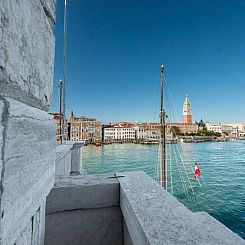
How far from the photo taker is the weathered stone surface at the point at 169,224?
2.40 ft

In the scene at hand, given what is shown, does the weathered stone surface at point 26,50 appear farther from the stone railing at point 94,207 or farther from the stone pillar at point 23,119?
the stone railing at point 94,207

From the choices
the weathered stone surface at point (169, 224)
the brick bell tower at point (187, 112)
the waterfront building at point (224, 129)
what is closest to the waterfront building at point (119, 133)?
the brick bell tower at point (187, 112)

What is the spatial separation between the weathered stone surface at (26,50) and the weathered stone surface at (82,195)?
2.45ft

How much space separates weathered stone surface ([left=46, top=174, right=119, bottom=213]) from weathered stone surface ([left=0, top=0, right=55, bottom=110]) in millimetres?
746

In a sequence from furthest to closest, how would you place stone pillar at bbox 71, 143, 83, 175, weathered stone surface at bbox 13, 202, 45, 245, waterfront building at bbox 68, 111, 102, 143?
waterfront building at bbox 68, 111, 102, 143
stone pillar at bbox 71, 143, 83, 175
weathered stone surface at bbox 13, 202, 45, 245

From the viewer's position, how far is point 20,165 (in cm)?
53

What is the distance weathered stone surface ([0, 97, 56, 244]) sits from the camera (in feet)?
1.45

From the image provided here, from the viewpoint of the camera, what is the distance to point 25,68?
0.59m

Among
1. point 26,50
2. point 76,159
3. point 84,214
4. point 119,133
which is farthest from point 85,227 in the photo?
point 119,133

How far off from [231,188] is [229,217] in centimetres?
687

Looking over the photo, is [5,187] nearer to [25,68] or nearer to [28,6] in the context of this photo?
[25,68]

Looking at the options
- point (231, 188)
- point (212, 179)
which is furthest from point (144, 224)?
point (212, 179)

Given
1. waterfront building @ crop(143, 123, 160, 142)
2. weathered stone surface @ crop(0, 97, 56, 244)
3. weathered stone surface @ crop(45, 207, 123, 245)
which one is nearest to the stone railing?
weathered stone surface @ crop(45, 207, 123, 245)

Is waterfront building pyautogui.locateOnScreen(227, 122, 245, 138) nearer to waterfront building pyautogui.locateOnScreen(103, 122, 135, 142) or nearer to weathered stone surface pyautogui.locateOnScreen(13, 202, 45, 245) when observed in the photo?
waterfront building pyautogui.locateOnScreen(103, 122, 135, 142)
